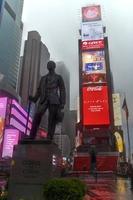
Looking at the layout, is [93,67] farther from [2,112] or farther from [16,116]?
[16,116]

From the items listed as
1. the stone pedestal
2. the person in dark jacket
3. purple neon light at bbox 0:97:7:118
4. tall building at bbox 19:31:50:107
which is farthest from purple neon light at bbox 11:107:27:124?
tall building at bbox 19:31:50:107

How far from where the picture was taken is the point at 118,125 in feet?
431

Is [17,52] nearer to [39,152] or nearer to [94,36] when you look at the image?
[94,36]

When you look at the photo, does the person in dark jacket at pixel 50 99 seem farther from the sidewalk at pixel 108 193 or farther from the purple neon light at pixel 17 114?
the purple neon light at pixel 17 114

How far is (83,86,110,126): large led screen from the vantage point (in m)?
58.6

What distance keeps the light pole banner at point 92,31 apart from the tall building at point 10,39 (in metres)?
60.5

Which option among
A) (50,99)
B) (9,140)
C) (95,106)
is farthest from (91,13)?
(50,99)

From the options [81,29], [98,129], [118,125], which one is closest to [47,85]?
[98,129]

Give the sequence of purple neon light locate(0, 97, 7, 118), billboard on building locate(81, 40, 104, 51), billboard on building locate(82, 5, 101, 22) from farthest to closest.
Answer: purple neon light locate(0, 97, 7, 118)
billboard on building locate(82, 5, 101, 22)
billboard on building locate(81, 40, 104, 51)

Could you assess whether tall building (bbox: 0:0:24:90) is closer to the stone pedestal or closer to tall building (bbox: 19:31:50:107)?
tall building (bbox: 19:31:50:107)

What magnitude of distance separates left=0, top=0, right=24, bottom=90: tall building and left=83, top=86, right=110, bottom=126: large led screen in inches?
2700

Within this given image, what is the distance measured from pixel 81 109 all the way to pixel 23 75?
458ft

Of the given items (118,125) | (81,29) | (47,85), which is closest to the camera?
(47,85)

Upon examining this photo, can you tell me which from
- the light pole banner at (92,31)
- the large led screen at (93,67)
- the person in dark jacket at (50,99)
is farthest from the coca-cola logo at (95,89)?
the person in dark jacket at (50,99)
